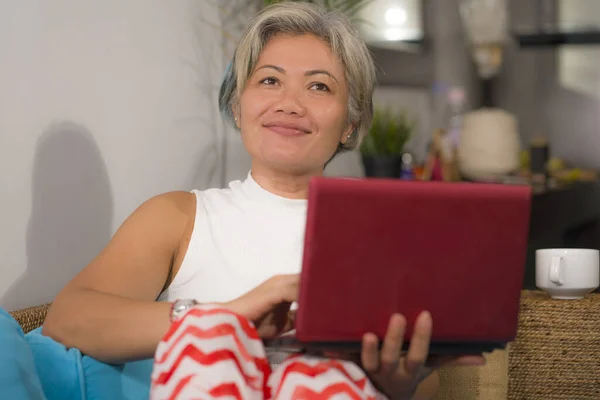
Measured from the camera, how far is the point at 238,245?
1494 mm

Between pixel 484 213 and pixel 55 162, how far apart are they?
3.59 ft

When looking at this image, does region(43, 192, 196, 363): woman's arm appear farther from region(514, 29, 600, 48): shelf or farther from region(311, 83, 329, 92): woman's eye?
region(514, 29, 600, 48): shelf

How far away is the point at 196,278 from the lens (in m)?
1.46

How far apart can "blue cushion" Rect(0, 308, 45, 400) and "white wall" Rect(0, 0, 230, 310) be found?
461 mm

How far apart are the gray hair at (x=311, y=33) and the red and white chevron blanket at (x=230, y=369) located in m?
0.68

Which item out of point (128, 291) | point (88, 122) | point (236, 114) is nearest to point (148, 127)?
point (88, 122)

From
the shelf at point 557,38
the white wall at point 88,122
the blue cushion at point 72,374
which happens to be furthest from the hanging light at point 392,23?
the blue cushion at point 72,374

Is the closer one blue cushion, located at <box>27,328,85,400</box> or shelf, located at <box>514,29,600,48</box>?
blue cushion, located at <box>27,328,85,400</box>

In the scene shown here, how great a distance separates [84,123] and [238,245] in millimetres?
613

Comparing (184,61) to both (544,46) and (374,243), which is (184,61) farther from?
(544,46)

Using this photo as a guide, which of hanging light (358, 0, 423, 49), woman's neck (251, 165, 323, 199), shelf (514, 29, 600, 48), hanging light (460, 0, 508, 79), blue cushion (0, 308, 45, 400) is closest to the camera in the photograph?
blue cushion (0, 308, 45, 400)

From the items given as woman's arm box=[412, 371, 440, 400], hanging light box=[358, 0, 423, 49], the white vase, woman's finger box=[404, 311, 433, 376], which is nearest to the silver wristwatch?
woman's finger box=[404, 311, 433, 376]

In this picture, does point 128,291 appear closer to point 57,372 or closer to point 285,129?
point 57,372

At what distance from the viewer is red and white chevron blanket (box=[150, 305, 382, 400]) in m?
1.01
